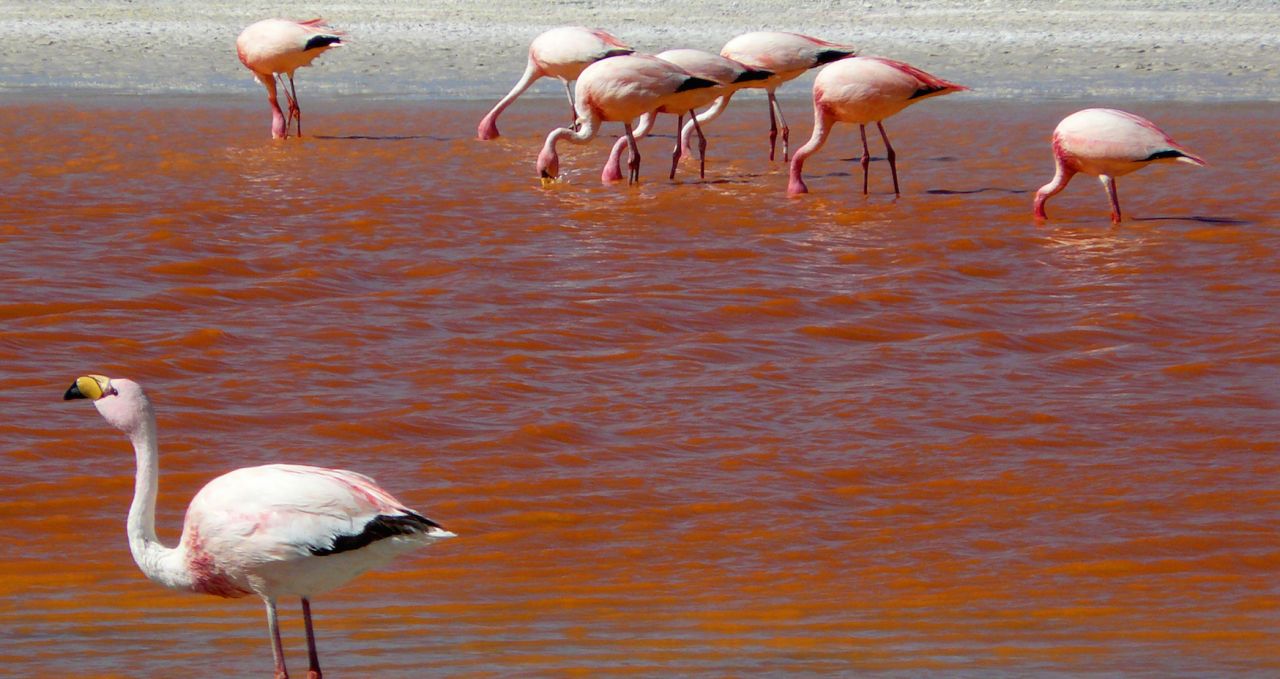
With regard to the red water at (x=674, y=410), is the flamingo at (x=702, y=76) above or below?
above

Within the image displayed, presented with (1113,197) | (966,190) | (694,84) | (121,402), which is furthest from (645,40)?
(121,402)

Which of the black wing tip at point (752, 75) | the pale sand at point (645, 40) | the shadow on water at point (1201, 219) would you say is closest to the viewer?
the shadow on water at point (1201, 219)

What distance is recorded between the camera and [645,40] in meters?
19.5

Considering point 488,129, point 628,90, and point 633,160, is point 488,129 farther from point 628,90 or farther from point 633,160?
point 628,90

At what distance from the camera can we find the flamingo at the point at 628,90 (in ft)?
34.9

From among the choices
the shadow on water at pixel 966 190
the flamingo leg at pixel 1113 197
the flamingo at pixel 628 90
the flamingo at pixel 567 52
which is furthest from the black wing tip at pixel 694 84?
the flamingo leg at pixel 1113 197

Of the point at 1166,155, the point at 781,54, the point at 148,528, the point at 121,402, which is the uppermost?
the point at 781,54

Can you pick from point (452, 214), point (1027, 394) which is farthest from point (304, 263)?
point (1027, 394)

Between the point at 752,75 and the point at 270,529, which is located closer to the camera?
the point at 270,529

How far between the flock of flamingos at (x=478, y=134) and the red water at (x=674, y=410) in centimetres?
25

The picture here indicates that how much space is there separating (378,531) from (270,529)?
23cm

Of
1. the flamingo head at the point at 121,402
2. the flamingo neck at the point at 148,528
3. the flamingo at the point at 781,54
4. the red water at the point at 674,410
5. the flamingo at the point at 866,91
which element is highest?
the flamingo at the point at 781,54

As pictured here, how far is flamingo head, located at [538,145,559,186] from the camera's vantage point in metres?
10.9

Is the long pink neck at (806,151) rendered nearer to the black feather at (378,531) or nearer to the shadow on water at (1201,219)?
the shadow on water at (1201,219)
